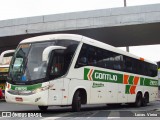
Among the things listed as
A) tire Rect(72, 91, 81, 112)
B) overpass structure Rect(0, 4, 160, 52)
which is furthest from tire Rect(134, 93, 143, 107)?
tire Rect(72, 91, 81, 112)

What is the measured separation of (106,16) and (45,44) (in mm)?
16584

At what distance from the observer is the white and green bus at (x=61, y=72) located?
13.1 meters

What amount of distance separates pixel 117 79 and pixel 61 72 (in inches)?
230

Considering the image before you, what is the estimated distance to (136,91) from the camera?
22312mm

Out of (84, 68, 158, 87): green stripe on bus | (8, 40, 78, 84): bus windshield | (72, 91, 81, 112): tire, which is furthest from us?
(84, 68, 158, 87): green stripe on bus

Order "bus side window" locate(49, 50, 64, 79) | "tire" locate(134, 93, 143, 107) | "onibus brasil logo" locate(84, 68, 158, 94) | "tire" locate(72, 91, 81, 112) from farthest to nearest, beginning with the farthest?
"tire" locate(134, 93, 143, 107) → "onibus brasil logo" locate(84, 68, 158, 94) → "tire" locate(72, 91, 81, 112) → "bus side window" locate(49, 50, 64, 79)

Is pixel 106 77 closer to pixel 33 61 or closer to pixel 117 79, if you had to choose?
pixel 117 79

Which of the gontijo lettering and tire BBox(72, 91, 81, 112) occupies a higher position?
the gontijo lettering

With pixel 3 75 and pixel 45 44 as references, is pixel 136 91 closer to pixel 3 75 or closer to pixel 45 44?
pixel 45 44

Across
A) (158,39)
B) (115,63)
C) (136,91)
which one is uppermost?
(158,39)

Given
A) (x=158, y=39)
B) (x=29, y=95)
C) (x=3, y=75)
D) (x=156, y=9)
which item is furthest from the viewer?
(x=158, y=39)

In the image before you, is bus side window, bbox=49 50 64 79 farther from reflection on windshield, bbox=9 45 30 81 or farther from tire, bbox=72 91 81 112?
tire, bbox=72 91 81 112

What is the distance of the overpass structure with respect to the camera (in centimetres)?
2897

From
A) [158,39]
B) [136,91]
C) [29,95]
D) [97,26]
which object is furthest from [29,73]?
[158,39]
